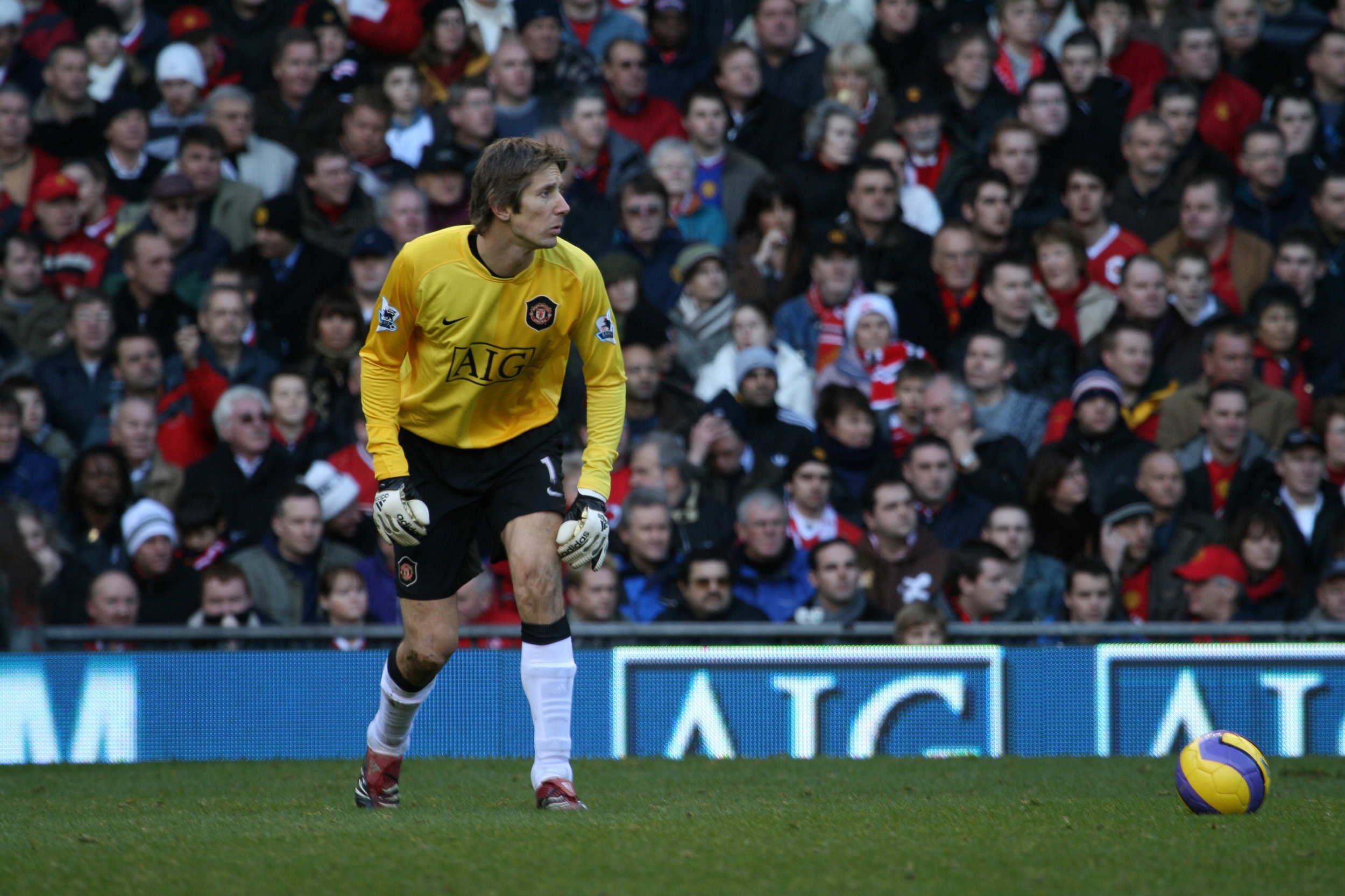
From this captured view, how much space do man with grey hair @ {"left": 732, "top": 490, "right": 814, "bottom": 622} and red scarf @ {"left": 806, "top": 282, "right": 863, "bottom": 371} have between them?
1.77m

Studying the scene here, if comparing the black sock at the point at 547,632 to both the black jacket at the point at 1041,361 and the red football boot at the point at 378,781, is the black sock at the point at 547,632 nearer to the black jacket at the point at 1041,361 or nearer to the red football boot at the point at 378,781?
the red football boot at the point at 378,781

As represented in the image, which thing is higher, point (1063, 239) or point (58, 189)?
point (58, 189)

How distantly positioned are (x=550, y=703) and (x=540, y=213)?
1.66 meters

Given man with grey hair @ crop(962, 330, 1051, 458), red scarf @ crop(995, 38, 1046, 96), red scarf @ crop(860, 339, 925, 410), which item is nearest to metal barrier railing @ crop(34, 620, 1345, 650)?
man with grey hair @ crop(962, 330, 1051, 458)

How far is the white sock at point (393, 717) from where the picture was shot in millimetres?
6059

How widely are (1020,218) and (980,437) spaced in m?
2.37

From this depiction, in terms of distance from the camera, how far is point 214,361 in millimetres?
10578

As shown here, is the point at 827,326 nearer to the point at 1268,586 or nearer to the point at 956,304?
the point at 956,304

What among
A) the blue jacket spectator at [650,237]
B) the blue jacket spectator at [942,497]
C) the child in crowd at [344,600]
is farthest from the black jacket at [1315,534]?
the child in crowd at [344,600]

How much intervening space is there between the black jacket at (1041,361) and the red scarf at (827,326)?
72 centimetres

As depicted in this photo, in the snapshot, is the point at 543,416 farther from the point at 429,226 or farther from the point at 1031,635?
the point at 429,226

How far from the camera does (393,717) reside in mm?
6102

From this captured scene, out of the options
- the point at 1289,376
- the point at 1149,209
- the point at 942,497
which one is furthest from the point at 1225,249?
the point at 942,497

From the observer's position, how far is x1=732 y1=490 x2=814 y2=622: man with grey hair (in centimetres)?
948
